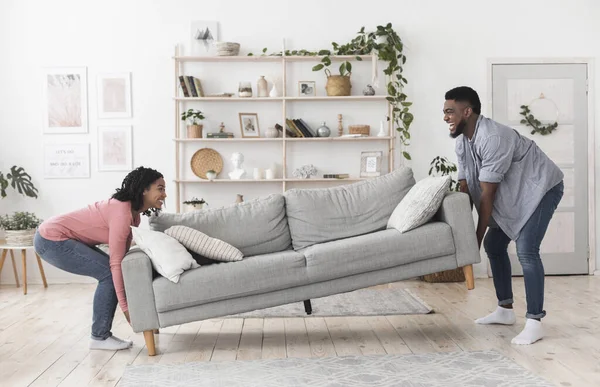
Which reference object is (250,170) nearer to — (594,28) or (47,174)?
(47,174)

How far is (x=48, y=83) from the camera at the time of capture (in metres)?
6.48

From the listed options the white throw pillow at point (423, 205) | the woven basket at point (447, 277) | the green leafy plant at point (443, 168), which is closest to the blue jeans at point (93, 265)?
the white throw pillow at point (423, 205)

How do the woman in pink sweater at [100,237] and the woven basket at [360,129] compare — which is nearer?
the woman in pink sweater at [100,237]

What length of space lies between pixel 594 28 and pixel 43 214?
5288 mm

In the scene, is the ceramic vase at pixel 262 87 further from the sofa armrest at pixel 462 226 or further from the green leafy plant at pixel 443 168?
the sofa armrest at pixel 462 226

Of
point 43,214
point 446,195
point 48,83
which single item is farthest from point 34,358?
point 48,83

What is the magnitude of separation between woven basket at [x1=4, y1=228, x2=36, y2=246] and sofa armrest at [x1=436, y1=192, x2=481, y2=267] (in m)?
3.71

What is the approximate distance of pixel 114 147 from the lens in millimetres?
6504

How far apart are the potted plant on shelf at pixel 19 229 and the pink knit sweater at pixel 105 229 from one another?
7.67ft

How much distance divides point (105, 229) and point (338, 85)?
3087 mm

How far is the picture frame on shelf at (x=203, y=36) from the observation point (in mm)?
6457

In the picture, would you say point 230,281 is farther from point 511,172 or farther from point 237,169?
point 237,169

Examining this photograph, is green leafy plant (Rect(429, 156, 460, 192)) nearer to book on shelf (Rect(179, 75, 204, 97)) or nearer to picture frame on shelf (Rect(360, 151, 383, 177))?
picture frame on shelf (Rect(360, 151, 383, 177))

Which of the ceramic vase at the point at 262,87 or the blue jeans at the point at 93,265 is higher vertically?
the ceramic vase at the point at 262,87
